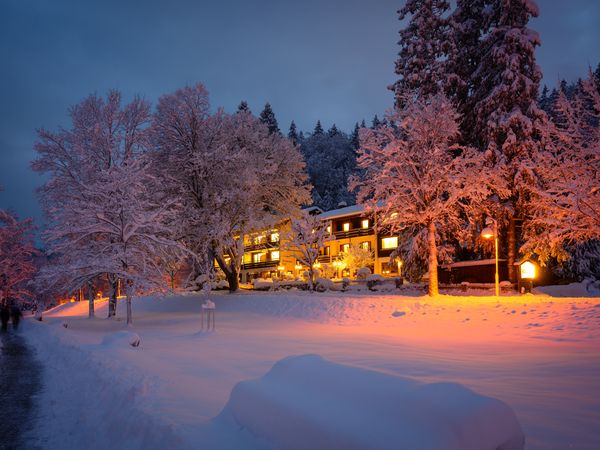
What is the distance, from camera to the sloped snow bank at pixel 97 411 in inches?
243

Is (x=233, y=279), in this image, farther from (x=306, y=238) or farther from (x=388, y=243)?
(x=388, y=243)

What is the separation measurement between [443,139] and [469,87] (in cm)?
→ 1074

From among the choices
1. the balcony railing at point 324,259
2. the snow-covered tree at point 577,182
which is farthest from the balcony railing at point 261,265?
the snow-covered tree at point 577,182

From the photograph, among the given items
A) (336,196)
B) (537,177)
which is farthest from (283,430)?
(336,196)

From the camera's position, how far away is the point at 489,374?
9289 millimetres

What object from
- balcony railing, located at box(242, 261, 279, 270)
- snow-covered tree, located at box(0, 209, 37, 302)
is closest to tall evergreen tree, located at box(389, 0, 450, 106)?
balcony railing, located at box(242, 261, 279, 270)

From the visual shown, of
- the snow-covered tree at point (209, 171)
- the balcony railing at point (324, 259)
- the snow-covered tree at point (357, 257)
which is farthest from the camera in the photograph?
the balcony railing at point (324, 259)

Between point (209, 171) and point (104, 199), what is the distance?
9.79 metres

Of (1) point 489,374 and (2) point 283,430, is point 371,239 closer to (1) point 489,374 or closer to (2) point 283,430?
(1) point 489,374

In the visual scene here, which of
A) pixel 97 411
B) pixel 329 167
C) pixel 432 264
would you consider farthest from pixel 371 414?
pixel 329 167

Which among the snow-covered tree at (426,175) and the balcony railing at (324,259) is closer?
the snow-covered tree at (426,175)

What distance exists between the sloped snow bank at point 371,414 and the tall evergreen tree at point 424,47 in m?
31.9

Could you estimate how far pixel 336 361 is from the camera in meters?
11.3

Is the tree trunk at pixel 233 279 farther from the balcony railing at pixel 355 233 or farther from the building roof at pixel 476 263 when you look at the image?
the balcony railing at pixel 355 233
